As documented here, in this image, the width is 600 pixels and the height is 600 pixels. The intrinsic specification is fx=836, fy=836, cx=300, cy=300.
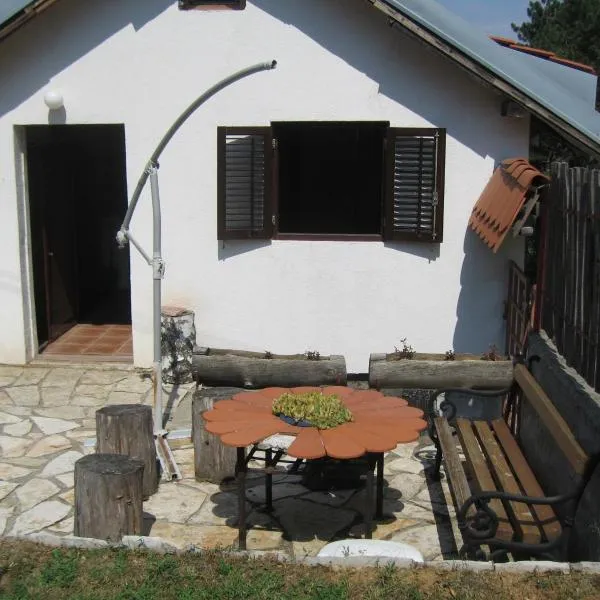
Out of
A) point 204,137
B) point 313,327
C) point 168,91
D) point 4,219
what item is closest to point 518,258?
point 313,327

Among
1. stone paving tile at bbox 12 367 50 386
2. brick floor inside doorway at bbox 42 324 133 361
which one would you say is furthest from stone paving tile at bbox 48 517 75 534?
brick floor inside doorway at bbox 42 324 133 361

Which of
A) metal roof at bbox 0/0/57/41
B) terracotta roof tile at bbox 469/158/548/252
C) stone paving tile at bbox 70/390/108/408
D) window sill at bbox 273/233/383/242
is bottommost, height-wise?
stone paving tile at bbox 70/390/108/408

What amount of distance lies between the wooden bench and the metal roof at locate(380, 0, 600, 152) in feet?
9.45

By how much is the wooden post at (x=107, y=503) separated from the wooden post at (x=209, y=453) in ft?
4.62

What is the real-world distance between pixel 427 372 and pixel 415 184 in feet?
7.61

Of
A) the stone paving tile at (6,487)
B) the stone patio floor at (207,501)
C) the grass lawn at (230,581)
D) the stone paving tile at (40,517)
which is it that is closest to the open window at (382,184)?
the stone patio floor at (207,501)

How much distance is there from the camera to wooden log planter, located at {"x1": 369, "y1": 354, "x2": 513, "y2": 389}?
7.87 metres

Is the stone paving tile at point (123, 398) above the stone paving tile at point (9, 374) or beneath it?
beneath

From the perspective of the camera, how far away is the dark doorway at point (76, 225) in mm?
11016

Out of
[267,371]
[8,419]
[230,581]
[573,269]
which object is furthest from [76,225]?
[230,581]

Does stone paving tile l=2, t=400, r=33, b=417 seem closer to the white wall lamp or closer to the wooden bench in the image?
the white wall lamp

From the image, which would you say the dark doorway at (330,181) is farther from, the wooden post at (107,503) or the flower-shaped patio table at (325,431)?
the wooden post at (107,503)

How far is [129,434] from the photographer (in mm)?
6754

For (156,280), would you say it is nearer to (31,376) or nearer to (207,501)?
(207,501)
